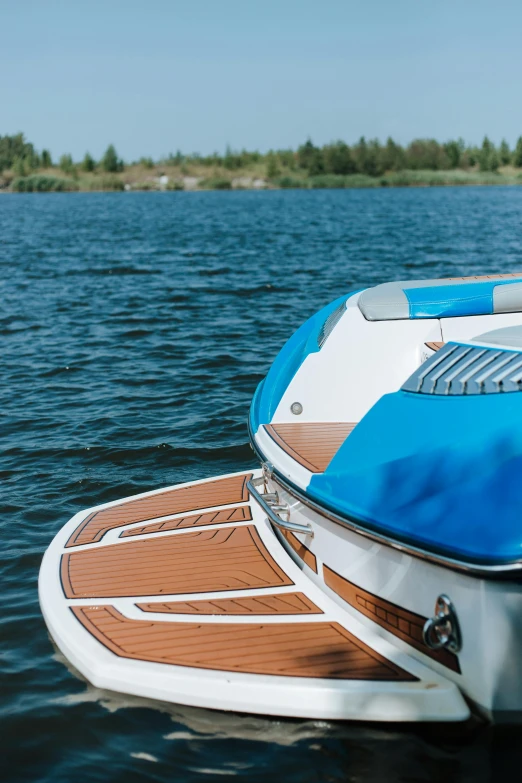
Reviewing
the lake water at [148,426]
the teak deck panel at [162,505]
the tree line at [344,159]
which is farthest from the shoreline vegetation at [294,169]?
the teak deck panel at [162,505]

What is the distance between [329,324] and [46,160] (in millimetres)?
104031

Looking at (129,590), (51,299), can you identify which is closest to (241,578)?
(129,590)

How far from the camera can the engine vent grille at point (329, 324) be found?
4.92m

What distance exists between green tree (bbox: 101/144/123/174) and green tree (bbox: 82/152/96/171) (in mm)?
1278

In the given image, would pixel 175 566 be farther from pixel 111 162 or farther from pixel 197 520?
pixel 111 162

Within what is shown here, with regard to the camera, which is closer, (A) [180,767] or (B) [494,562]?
(B) [494,562]

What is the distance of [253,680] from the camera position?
353cm

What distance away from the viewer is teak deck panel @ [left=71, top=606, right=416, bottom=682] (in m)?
3.55

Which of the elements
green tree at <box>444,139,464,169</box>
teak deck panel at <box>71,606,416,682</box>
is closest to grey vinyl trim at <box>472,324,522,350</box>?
teak deck panel at <box>71,606,416,682</box>

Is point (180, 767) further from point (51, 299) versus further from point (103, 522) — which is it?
point (51, 299)

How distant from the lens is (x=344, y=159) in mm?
90000

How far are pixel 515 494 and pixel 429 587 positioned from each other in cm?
48

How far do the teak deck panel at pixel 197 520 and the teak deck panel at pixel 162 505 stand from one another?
125 millimetres

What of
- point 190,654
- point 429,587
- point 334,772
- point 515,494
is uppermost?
point 515,494
